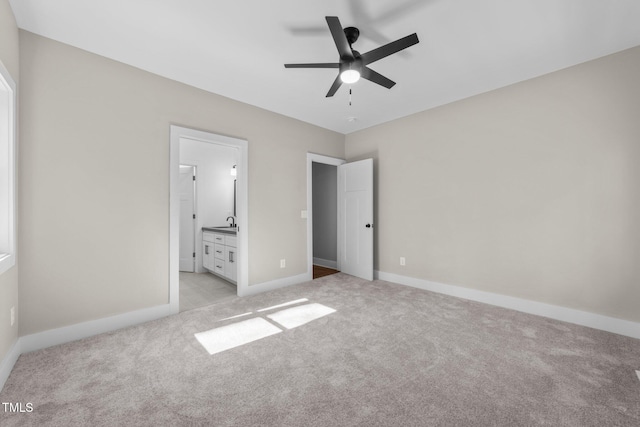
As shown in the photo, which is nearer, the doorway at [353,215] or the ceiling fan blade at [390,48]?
the ceiling fan blade at [390,48]

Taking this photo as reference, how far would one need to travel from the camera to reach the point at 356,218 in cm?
464

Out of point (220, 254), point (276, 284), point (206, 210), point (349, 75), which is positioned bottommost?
point (276, 284)

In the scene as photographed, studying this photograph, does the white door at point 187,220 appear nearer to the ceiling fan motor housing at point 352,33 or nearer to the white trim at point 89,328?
the white trim at point 89,328

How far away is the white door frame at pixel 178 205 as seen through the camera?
2973mm

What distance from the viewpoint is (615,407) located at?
1.57 metres

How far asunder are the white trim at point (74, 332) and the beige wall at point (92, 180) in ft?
0.17

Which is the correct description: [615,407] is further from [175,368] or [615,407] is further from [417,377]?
[175,368]

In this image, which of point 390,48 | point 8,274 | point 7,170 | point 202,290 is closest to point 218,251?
point 202,290

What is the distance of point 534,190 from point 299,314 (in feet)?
9.80

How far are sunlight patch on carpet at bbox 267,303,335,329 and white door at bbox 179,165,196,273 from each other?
288 centimetres

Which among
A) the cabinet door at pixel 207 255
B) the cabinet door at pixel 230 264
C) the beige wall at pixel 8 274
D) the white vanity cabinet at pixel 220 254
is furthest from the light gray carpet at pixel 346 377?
the cabinet door at pixel 207 255

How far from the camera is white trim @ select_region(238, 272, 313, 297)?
368 cm

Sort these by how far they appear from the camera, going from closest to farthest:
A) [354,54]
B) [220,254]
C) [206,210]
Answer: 1. [354,54]
2. [220,254]
3. [206,210]

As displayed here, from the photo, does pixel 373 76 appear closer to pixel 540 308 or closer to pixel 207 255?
pixel 540 308
